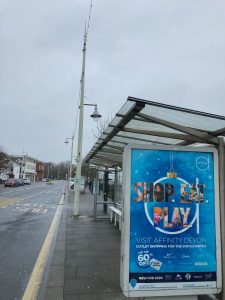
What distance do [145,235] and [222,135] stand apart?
1.59 m

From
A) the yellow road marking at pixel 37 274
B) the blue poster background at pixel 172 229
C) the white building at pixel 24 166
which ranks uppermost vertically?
the white building at pixel 24 166

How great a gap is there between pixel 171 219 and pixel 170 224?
6 centimetres

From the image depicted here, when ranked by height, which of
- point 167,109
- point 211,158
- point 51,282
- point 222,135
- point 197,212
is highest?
point 167,109

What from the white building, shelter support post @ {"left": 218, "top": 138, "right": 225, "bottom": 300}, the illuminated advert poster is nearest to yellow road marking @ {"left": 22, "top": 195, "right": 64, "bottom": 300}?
the illuminated advert poster

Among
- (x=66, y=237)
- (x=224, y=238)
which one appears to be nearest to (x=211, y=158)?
(x=224, y=238)

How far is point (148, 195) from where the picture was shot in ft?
13.3

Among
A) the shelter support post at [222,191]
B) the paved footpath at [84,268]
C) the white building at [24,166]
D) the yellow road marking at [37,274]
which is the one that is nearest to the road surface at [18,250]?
the yellow road marking at [37,274]

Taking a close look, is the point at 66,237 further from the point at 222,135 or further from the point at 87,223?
the point at 222,135

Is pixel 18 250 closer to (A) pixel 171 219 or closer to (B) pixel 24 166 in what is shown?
(A) pixel 171 219

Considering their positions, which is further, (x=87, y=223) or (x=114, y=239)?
(x=87, y=223)

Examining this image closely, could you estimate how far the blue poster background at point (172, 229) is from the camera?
13.1 ft

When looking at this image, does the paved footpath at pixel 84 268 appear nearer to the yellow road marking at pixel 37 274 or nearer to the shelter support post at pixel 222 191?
the yellow road marking at pixel 37 274

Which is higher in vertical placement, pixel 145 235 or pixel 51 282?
pixel 145 235

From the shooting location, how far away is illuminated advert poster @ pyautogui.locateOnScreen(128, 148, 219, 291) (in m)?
3.97
